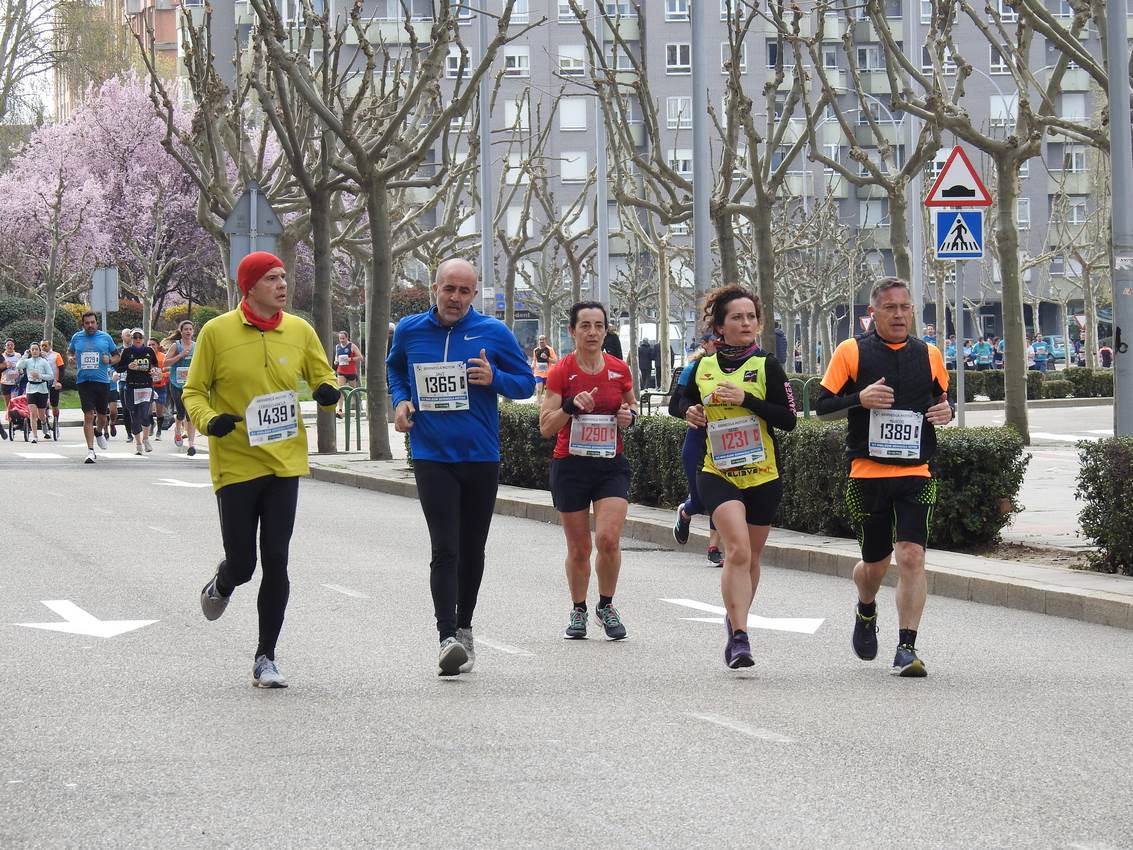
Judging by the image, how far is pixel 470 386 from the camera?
348 inches

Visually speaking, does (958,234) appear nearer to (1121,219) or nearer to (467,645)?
(1121,219)

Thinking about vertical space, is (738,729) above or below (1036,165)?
below

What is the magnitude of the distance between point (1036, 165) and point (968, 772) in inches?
3529

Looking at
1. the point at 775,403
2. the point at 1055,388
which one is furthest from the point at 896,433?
the point at 1055,388

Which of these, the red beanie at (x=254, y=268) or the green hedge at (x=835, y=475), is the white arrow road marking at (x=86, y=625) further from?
the green hedge at (x=835, y=475)

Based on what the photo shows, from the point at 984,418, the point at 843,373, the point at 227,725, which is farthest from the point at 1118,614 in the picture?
the point at 984,418

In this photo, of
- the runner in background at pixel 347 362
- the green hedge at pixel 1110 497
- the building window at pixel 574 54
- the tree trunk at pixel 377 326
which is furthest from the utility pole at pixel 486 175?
the building window at pixel 574 54

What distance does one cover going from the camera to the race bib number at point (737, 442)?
9.09m

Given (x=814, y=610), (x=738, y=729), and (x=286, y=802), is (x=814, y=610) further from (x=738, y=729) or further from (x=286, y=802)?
(x=286, y=802)

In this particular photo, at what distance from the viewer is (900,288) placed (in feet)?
29.1

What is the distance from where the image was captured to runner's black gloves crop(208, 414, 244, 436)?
26.6 feet

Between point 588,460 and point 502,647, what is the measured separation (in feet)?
3.57

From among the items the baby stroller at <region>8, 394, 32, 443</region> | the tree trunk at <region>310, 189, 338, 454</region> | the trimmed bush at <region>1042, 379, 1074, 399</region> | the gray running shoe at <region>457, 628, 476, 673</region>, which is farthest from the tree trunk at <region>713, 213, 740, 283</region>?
the trimmed bush at <region>1042, 379, 1074, 399</region>

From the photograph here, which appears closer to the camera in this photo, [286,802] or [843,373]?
[286,802]
